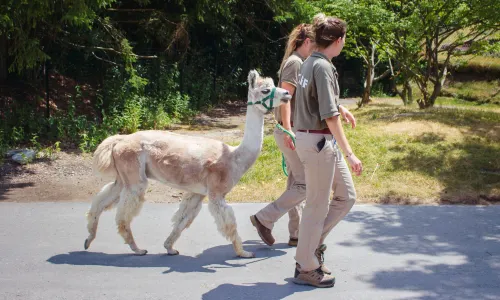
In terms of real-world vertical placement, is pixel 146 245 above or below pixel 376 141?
below

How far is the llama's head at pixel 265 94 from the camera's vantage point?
614 cm

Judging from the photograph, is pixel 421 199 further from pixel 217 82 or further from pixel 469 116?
pixel 217 82

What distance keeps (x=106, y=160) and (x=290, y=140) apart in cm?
193

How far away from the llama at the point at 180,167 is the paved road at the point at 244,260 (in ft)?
1.12

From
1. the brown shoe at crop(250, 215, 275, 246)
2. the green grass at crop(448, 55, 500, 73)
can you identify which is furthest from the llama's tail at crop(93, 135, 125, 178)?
the green grass at crop(448, 55, 500, 73)

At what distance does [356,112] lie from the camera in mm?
15125

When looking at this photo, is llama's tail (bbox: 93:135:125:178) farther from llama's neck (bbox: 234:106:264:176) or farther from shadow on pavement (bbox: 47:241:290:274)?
llama's neck (bbox: 234:106:264:176)

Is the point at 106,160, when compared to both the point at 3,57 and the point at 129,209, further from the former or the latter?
the point at 3,57

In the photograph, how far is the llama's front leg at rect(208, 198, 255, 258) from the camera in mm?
6137

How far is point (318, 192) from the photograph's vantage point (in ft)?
17.3

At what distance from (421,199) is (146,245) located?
4031mm

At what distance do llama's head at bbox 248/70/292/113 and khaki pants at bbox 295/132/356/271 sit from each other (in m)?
0.91

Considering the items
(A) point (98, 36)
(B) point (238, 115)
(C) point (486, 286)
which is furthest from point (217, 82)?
(C) point (486, 286)

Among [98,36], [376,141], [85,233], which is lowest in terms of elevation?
[85,233]
